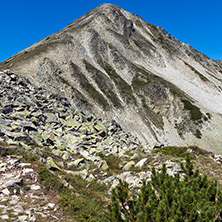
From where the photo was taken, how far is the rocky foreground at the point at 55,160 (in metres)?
9.09

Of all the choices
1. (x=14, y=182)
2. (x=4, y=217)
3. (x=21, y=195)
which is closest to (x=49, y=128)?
(x=14, y=182)

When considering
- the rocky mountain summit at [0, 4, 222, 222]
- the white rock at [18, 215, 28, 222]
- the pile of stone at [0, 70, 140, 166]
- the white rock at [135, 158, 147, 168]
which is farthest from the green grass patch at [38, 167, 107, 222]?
the pile of stone at [0, 70, 140, 166]

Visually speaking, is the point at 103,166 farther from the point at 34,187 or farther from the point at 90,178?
the point at 34,187

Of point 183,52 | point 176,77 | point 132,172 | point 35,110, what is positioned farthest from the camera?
→ point 183,52

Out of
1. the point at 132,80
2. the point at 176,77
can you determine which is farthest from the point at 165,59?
the point at 132,80

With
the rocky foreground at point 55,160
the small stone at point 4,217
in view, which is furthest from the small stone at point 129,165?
the small stone at point 4,217

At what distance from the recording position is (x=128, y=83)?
7638 cm

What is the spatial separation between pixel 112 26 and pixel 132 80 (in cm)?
5137

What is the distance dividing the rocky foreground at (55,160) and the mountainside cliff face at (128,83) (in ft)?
75.5

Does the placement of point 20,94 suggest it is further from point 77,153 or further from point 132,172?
point 132,172

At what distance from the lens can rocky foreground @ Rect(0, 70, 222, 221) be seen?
9086 mm

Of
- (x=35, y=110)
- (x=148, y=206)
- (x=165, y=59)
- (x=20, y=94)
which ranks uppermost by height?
(x=165, y=59)

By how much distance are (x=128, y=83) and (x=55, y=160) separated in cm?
6385

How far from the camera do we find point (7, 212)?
7855 mm
